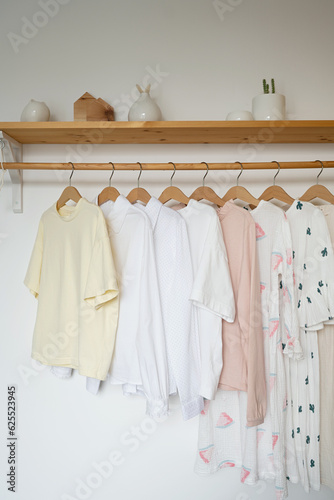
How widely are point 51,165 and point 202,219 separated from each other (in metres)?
0.59

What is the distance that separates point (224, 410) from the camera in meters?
1.73

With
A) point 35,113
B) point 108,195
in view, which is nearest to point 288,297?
point 108,195

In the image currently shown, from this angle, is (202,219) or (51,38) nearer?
(202,219)

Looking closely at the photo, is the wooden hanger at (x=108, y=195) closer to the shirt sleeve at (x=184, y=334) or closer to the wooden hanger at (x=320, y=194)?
the shirt sleeve at (x=184, y=334)

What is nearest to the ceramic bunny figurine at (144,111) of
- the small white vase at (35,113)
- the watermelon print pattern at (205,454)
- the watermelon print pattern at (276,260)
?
the small white vase at (35,113)

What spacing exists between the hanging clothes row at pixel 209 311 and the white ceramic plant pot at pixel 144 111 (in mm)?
277

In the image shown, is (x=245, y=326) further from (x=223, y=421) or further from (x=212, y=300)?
(x=223, y=421)

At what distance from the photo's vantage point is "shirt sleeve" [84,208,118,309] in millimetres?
1548

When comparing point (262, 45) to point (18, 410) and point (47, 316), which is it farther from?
point (18, 410)

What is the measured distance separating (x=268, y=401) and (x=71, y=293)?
83 centimetres

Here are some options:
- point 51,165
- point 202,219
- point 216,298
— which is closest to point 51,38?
point 51,165

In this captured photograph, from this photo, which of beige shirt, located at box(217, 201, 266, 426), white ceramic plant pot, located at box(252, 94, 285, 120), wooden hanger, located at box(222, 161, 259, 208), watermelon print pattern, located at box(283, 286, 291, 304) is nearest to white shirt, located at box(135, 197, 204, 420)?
beige shirt, located at box(217, 201, 266, 426)

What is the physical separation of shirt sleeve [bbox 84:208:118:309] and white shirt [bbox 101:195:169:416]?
106 millimetres

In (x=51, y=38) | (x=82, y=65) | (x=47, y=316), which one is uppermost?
(x=51, y=38)
